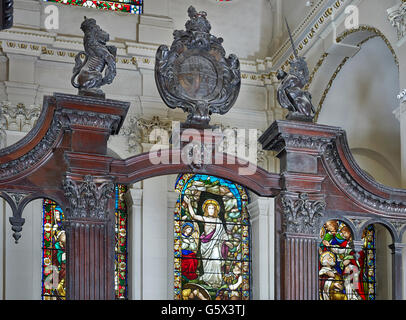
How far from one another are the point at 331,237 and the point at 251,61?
3516mm

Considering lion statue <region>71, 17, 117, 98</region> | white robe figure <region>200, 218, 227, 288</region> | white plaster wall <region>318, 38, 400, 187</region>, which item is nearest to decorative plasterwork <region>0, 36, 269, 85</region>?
white robe figure <region>200, 218, 227, 288</region>

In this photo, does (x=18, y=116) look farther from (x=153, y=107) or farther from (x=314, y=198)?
(x=314, y=198)

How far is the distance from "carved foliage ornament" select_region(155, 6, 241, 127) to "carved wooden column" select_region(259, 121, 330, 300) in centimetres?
69

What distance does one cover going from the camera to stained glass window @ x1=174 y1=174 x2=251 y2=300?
53.6ft

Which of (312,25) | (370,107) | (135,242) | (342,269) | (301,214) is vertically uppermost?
(312,25)

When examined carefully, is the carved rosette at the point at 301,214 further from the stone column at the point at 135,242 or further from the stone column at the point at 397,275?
the stone column at the point at 135,242

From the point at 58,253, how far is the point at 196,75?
6.43 metres

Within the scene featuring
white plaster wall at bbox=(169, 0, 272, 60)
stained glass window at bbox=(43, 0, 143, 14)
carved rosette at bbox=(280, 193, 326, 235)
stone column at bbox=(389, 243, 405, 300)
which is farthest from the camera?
white plaster wall at bbox=(169, 0, 272, 60)

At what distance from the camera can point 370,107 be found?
16438 mm

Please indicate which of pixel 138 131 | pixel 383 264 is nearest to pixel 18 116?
pixel 138 131

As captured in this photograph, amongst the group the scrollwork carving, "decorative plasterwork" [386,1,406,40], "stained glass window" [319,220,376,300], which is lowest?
"stained glass window" [319,220,376,300]

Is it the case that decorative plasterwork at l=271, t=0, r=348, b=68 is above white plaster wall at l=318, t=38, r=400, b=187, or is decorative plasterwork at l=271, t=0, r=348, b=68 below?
above

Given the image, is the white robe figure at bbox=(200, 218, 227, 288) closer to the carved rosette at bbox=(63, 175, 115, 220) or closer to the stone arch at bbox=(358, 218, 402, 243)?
the stone arch at bbox=(358, 218, 402, 243)

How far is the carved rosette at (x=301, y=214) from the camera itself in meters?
10.4
